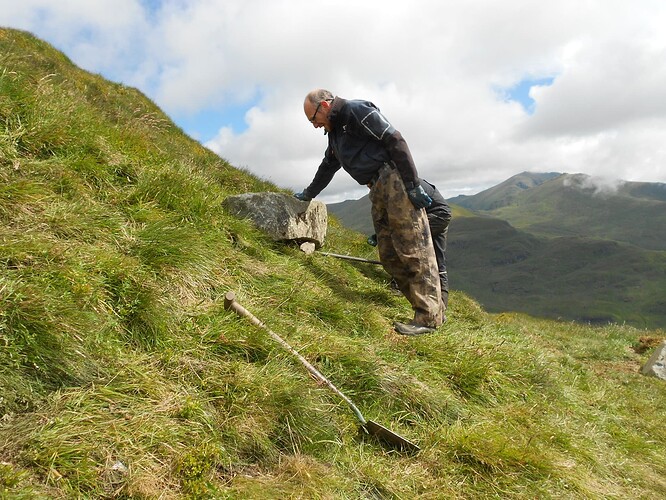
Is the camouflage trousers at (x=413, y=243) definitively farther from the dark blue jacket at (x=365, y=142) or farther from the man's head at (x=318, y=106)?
the man's head at (x=318, y=106)

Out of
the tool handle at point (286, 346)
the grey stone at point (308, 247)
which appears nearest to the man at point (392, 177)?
the grey stone at point (308, 247)

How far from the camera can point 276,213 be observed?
8.41 m

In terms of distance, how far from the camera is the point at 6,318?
342 cm

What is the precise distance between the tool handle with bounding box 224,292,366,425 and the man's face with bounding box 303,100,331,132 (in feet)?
11.2

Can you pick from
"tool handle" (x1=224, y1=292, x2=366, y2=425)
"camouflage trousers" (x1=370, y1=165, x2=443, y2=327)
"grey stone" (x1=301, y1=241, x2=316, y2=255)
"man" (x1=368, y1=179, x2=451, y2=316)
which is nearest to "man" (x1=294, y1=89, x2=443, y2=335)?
"camouflage trousers" (x1=370, y1=165, x2=443, y2=327)

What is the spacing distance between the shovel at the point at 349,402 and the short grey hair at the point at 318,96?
11.7 feet

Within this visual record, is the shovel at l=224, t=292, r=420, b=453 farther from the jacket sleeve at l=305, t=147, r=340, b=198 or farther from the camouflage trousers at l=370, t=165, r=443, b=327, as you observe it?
the jacket sleeve at l=305, t=147, r=340, b=198

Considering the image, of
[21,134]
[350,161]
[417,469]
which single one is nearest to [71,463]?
[417,469]

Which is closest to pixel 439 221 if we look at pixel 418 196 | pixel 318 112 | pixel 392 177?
pixel 418 196

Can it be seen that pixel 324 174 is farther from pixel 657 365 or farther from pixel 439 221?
pixel 657 365

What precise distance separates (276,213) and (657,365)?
34.5ft

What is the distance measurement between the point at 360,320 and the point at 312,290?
88cm

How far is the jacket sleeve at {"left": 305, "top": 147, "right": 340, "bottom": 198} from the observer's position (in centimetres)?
838

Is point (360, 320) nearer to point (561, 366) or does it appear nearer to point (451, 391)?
point (451, 391)
